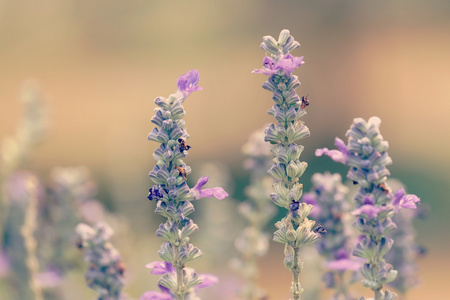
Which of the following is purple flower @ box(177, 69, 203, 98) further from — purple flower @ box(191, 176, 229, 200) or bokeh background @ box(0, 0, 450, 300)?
bokeh background @ box(0, 0, 450, 300)

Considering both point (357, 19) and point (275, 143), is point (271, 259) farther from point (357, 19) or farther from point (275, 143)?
point (275, 143)

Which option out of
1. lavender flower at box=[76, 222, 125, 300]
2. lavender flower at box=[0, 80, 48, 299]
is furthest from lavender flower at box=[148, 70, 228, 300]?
lavender flower at box=[0, 80, 48, 299]

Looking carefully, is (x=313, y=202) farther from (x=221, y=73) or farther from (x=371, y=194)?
(x=221, y=73)

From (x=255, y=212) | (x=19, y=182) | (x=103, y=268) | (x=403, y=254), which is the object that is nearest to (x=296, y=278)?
(x=103, y=268)

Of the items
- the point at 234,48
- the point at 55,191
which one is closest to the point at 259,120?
the point at 234,48

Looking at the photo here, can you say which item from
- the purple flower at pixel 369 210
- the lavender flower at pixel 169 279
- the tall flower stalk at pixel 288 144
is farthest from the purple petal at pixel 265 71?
the lavender flower at pixel 169 279
